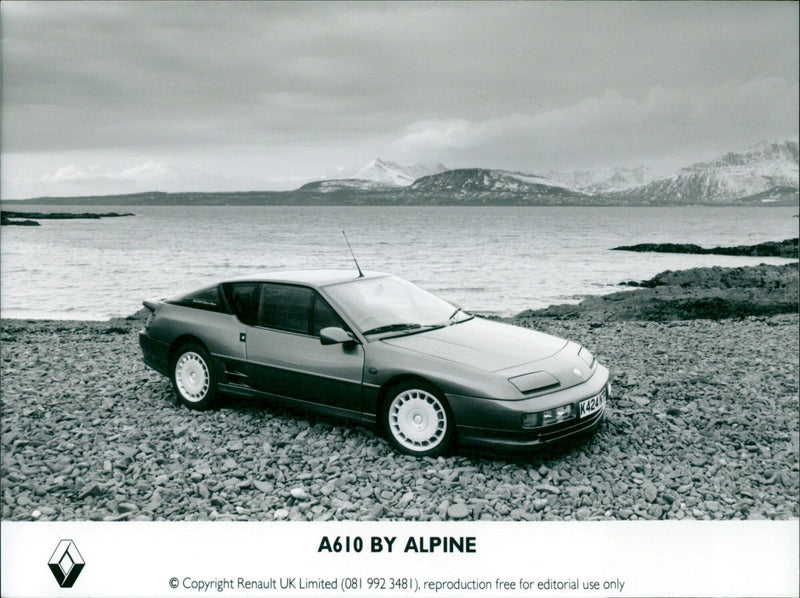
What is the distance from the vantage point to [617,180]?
36.2 feet

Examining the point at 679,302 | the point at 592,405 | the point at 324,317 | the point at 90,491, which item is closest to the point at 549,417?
the point at 592,405

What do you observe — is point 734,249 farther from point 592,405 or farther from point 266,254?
point 592,405

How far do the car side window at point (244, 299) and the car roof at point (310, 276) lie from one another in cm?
7

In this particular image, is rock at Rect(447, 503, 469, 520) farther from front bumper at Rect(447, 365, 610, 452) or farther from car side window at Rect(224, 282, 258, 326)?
car side window at Rect(224, 282, 258, 326)

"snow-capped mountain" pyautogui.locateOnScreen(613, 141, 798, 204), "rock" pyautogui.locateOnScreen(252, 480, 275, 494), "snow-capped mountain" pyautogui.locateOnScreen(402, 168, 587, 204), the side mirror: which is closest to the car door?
the side mirror

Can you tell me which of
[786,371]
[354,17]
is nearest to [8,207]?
[354,17]

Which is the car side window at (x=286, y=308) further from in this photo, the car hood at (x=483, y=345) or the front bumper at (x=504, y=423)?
the front bumper at (x=504, y=423)

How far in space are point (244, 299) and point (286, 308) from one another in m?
0.43

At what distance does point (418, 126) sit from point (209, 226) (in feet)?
16.2

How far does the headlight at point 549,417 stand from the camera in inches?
165

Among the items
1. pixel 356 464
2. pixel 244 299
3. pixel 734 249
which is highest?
pixel 244 299

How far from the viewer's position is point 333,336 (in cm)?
462

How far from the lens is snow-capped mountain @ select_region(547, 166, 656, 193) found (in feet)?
27.9

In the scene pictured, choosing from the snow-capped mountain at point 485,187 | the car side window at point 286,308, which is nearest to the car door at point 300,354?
the car side window at point 286,308
